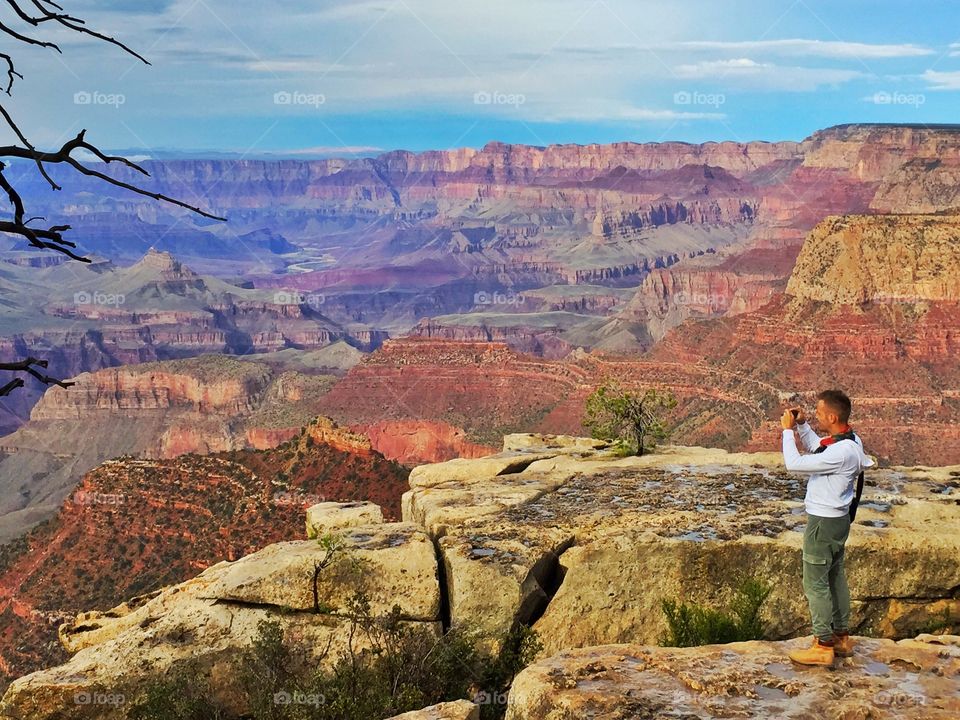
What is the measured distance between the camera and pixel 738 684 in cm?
1067

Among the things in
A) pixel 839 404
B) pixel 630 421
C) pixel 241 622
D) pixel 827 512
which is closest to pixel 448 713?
pixel 827 512

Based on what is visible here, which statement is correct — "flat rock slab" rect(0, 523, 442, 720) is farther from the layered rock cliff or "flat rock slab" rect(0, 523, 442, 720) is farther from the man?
the layered rock cliff

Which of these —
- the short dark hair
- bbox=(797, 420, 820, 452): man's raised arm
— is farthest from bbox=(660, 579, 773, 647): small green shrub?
the short dark hair

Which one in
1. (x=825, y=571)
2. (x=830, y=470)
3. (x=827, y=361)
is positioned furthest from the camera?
(x=827, y=361)

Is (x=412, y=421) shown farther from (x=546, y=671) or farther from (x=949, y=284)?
(x=546, y=671)

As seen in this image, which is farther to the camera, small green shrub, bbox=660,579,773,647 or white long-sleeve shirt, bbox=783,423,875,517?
small green shrub, bbox=660,579,773,647

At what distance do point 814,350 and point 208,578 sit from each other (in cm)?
7359

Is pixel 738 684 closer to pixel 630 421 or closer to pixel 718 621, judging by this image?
pixel 718 621

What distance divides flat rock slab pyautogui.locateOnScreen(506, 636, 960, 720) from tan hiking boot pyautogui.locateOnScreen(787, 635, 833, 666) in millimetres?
73

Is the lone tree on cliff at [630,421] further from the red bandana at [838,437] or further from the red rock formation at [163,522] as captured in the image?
the red rock formation at [163,522]

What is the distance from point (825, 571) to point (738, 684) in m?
1.62

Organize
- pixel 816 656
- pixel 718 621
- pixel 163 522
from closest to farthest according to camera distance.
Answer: pixel 816 656 → pixel 718 621 → pixel 163 522

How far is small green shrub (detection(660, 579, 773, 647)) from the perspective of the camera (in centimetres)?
1373

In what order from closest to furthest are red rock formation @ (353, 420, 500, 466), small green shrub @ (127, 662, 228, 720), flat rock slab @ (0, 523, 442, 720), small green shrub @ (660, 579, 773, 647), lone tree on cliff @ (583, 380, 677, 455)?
small green shrub @ (127, 662, 228, 720) → small green shrub @ (660, 579, 773, 647) → flat rock slab @ (0, 523, 442, 720) → lone tree on cliff @ (583, 380, 677, 455) → red rock formation @ (353, 420, 500, 466)
